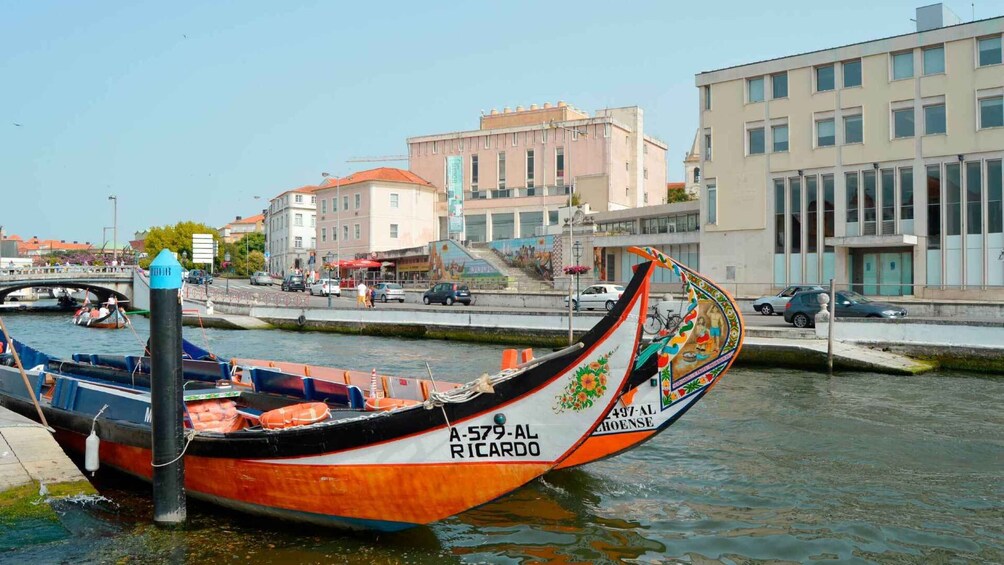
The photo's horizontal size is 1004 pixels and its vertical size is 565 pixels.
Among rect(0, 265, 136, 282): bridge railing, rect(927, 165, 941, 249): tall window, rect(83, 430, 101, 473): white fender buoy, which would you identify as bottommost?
rect(83, 430, 101, 473): white fender buoy

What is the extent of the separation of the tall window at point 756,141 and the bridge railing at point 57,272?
43.1 meters

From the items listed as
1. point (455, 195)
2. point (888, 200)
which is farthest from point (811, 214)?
point (455, 195)

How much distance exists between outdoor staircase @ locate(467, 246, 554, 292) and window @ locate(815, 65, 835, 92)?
19.6 meters

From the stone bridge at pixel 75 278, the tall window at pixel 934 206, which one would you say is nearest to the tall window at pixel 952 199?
the tall window at pixel 934 206

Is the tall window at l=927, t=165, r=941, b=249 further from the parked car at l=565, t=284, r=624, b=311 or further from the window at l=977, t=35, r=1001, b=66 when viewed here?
Answer: the parked car at l=565, t=284, r=624, b=311

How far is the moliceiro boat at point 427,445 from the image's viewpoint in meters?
7.64

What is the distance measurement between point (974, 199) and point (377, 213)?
1840 inches

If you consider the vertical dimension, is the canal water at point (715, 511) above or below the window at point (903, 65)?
below

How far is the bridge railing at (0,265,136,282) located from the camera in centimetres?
5182

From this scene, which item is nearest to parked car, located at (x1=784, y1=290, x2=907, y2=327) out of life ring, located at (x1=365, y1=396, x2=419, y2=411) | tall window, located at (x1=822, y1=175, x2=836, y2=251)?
tall window, located at (x1=822, y1=175, x2=836, y2=251)

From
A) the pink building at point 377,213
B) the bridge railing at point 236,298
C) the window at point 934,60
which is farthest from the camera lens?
the pink building at point 377,213

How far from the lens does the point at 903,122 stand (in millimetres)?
36000

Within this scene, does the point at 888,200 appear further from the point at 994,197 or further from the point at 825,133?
the point at 825,133

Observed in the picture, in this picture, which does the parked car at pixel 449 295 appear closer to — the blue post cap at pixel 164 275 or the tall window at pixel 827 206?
the tall window at pixel 827 206
